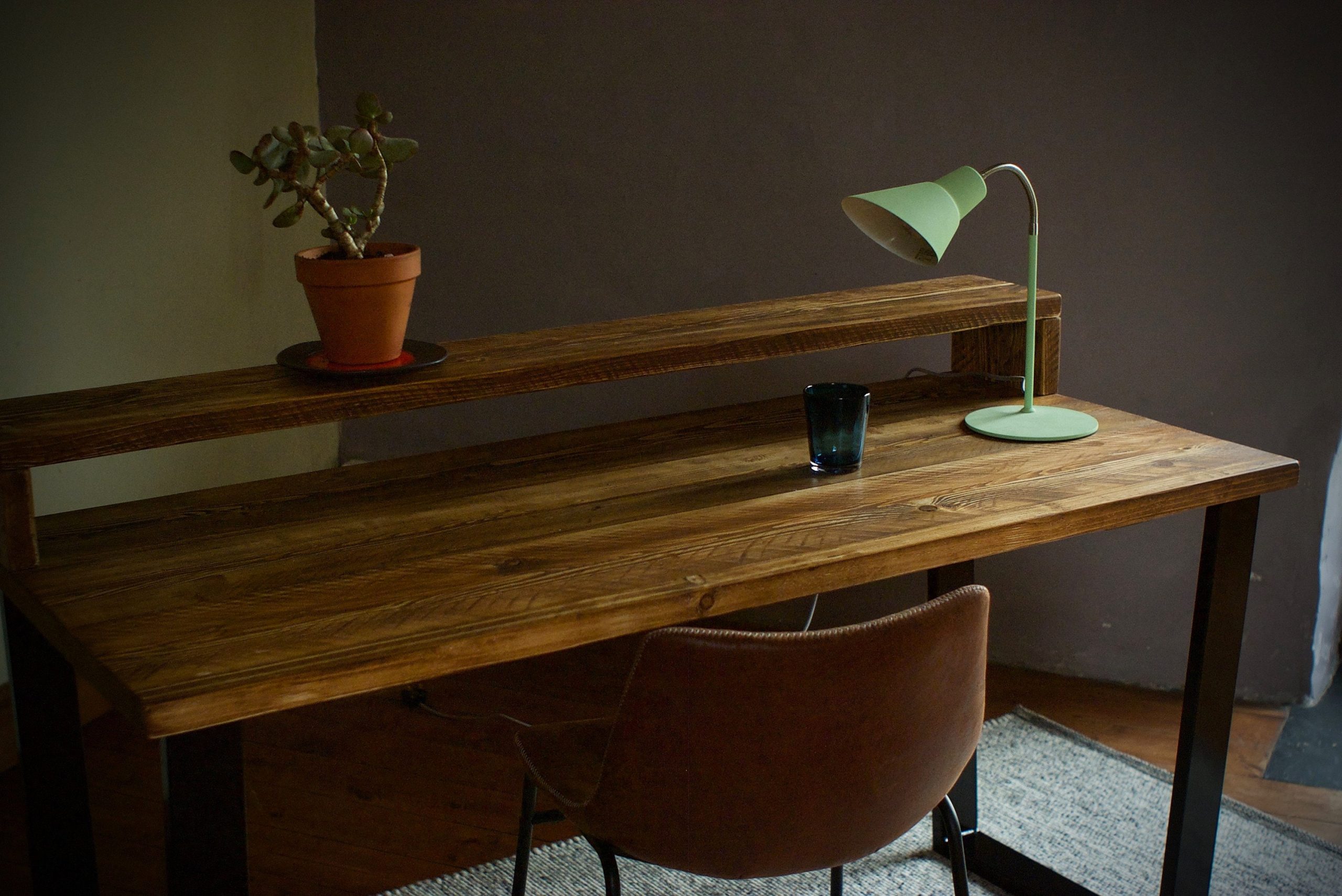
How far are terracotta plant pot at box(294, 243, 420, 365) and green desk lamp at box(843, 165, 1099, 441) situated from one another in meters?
0.60

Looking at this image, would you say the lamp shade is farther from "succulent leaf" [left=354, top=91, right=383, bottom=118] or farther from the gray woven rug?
the gray woven rug

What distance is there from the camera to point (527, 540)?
1478 mm

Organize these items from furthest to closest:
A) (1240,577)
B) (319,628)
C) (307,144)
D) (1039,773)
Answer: (1039,773) < (1240,577) < (307,144) < (319,628)

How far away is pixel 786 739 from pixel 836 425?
1.79 feet

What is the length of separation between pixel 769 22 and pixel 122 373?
152 cm

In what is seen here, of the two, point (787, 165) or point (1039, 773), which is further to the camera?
point (787, 165)

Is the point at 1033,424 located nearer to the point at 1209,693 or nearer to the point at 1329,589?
the point at 1209,693

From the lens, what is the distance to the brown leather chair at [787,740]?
118 centimetres

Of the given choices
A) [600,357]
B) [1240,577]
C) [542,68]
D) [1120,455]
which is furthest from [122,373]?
[1240,577]

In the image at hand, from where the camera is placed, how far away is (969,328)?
6.42 feet

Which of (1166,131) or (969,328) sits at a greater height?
(1166,131)

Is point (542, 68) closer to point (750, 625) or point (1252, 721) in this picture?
point (750, 625)

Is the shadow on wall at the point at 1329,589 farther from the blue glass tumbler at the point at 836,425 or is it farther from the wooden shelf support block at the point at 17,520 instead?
the wooden shelf support block at the point at 17,520

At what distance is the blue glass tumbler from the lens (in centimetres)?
163
